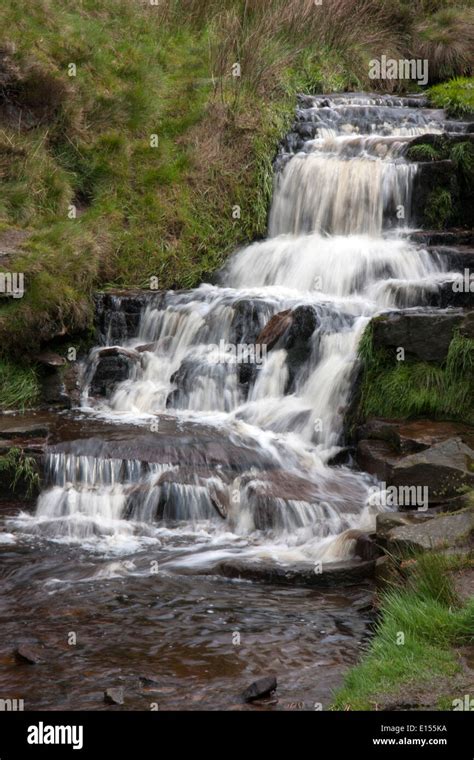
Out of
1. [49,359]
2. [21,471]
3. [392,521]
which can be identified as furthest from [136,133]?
[392,521]

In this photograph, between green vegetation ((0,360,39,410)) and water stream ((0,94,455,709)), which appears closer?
water stream ((0,94,455,709))

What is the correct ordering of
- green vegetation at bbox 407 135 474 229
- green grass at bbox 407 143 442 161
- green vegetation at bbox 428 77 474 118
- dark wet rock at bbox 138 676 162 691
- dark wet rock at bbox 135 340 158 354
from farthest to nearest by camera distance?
green vegetation at bbox 428 77 474 118, green grass at bbox 407 143 442 161, green vegetation at bbox 407 135 474 229, dark wet rock at bbox 135 340 158 354, dark wet rock at bbox 138 676 162 691

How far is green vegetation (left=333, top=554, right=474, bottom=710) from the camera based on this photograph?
485 centimetres

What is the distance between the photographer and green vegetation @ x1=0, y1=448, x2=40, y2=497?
8922mm

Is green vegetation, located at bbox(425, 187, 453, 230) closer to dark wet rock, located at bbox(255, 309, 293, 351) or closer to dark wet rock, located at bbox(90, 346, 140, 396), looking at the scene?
dark wet rock, located at bbox(255, 309, 293, 351)

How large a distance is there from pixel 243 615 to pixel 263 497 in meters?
1.99

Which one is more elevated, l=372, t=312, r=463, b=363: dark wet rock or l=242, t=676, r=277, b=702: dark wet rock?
l=372, t=312, r=463, b=363: dark wet rock

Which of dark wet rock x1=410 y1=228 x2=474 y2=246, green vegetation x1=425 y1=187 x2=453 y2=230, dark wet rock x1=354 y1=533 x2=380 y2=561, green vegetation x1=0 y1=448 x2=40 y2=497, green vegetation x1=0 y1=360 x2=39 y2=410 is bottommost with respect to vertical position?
dark wet rock x1=354 y1=533 x2=380 y2=561

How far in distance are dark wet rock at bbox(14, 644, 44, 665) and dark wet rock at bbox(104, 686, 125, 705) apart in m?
0.69

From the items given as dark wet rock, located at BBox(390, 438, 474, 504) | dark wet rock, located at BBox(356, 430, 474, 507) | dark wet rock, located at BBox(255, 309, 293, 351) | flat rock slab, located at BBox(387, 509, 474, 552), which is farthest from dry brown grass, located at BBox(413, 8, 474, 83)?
flat rock slab, located at BBox(387, 509, 474, 552)

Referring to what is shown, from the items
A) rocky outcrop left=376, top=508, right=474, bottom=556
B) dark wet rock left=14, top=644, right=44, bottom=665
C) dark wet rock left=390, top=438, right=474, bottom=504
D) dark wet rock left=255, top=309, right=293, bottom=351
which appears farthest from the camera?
dark wet rock left=255, top=309, right=293, bottom=351

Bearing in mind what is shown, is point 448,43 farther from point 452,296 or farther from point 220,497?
point 220,497

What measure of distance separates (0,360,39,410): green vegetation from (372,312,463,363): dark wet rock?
392 cm

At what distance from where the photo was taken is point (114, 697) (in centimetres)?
526
